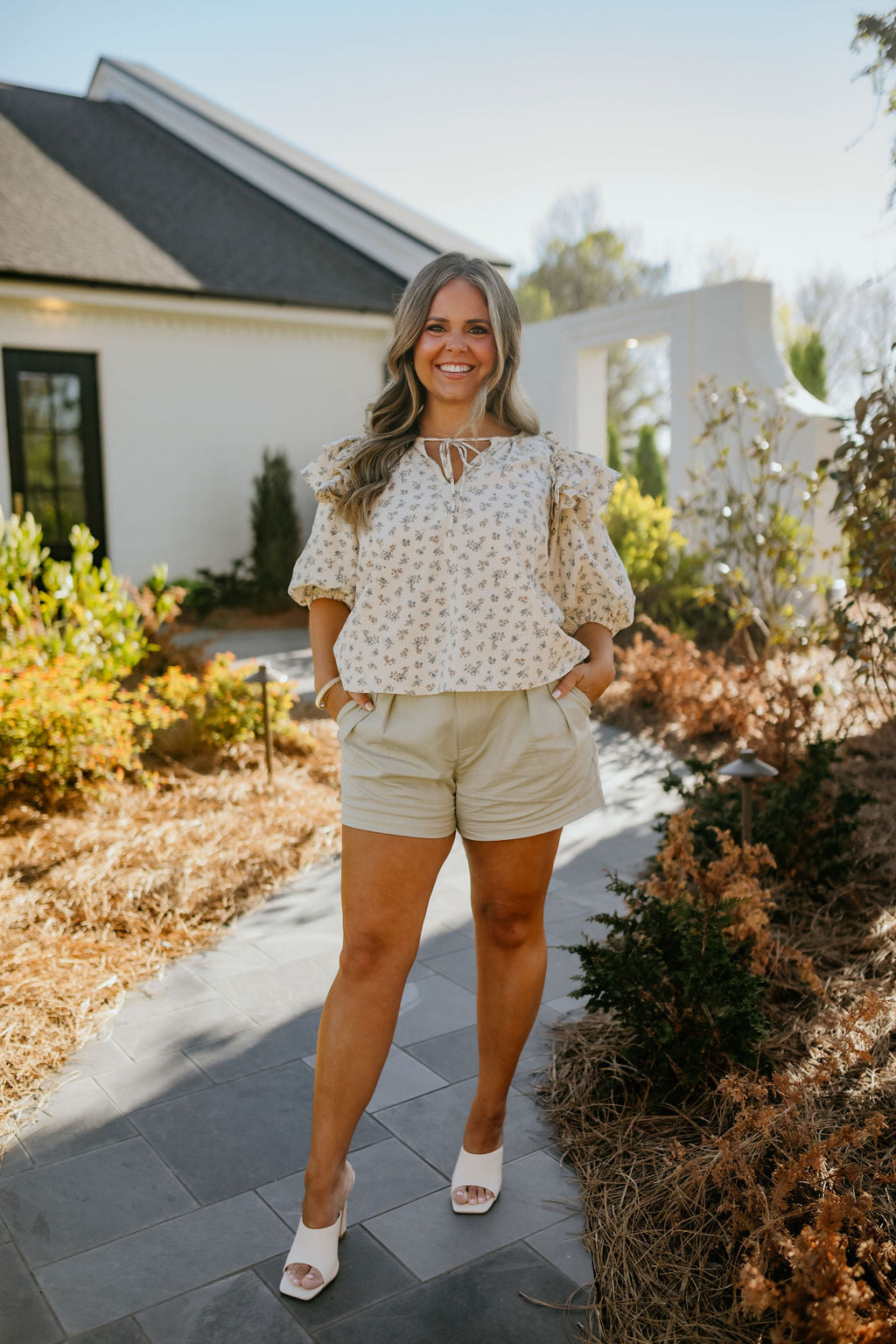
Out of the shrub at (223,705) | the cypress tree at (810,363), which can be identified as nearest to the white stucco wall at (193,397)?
the shrub at (223,705)

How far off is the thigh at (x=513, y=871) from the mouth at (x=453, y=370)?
92cm

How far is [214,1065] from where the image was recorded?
9.23 feet

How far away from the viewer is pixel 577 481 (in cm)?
214

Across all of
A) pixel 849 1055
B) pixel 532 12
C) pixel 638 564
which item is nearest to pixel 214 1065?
pixel 849 1055

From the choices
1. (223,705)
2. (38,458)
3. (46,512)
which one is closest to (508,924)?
(223,705)

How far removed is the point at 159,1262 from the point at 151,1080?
0.71 m

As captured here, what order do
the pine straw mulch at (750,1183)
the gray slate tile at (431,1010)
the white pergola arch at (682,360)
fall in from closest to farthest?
the pine straw mulch at (750,1183) → the gray slate tile at (431,1010) → the white pergola arch at (682,360)

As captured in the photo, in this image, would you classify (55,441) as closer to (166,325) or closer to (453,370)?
(166,325)

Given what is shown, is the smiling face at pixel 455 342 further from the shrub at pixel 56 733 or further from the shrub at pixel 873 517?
the shrub at pixel 56 733

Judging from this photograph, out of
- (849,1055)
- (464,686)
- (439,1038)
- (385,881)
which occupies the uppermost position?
(464,686)

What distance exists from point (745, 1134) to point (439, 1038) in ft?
3.39

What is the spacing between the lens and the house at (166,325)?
10.1 m

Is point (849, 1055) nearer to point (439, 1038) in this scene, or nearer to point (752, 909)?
point (752, 909)

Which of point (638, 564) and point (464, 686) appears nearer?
point (464, 686)
